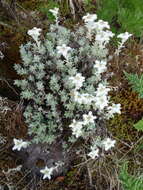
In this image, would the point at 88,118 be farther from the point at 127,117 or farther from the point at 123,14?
the point at 123,14

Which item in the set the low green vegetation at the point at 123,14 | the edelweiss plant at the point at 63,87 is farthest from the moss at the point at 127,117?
the low green vegetation at the point at 123,14

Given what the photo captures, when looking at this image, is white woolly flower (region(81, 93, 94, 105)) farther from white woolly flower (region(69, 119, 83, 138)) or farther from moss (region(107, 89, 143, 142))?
moss (region(107, 89, 143, 142))

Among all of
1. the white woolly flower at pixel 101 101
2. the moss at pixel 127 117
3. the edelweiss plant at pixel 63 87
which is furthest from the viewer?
the moss at pixel 127 117

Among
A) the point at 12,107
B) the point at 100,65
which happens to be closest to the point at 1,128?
the point at 12,107

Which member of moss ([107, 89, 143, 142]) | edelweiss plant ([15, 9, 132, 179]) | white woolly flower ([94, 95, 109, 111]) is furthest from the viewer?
moss ([107, 89, 143, 142])

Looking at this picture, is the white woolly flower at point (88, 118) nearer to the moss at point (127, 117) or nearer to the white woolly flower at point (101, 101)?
the white woolly flower at point (101, 101)

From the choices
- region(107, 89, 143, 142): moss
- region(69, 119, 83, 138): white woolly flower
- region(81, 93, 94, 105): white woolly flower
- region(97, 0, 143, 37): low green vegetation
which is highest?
region(97, 0, 143, 37): low green vegetation

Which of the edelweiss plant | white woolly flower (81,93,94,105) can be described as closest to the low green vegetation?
the edelweiss plant

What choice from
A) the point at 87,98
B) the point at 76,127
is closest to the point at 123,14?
the point at 87,98
